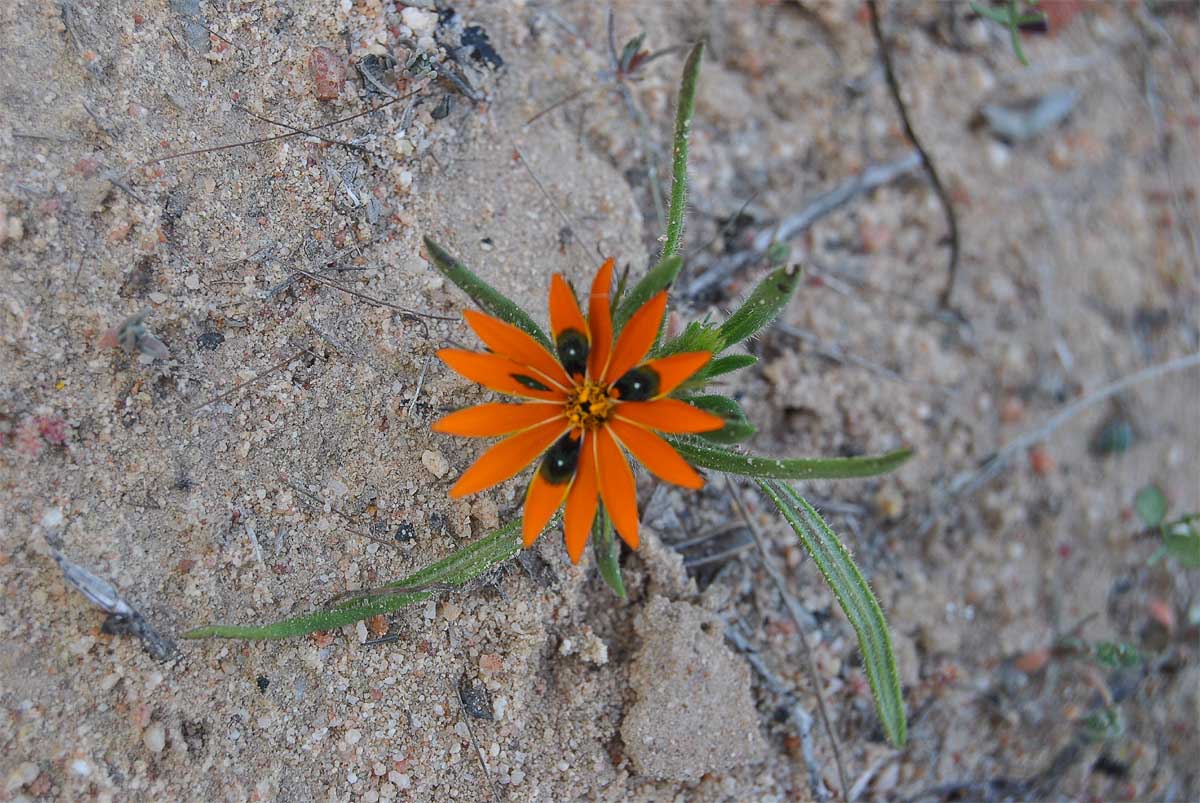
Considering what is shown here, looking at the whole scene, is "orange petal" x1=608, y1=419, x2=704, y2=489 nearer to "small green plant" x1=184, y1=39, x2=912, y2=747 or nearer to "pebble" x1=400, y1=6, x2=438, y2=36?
"small green plant" x1=184, y1=39, x2=912, y2=747

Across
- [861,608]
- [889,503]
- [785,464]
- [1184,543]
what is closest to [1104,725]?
[1184,543]

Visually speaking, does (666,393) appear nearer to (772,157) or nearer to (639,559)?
(639,559)

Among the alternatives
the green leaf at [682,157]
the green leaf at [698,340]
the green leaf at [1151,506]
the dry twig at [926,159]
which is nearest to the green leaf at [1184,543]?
the green leaf at [1151,506]

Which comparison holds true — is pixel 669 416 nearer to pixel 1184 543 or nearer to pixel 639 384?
pixel 639 384

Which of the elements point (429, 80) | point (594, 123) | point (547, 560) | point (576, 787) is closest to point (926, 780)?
point (576, 787)

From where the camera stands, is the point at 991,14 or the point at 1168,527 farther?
the point at 1168,527

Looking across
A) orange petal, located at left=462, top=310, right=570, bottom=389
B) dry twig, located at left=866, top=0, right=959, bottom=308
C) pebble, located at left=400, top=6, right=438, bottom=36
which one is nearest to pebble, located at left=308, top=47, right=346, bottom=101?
pebble, located at left=400, top=6, right=438, bottom=36

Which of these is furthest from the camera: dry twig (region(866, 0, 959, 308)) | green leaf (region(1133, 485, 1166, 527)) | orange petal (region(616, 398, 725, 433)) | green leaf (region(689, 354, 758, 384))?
green leaf (region(1133, 485, 1166, 527))
